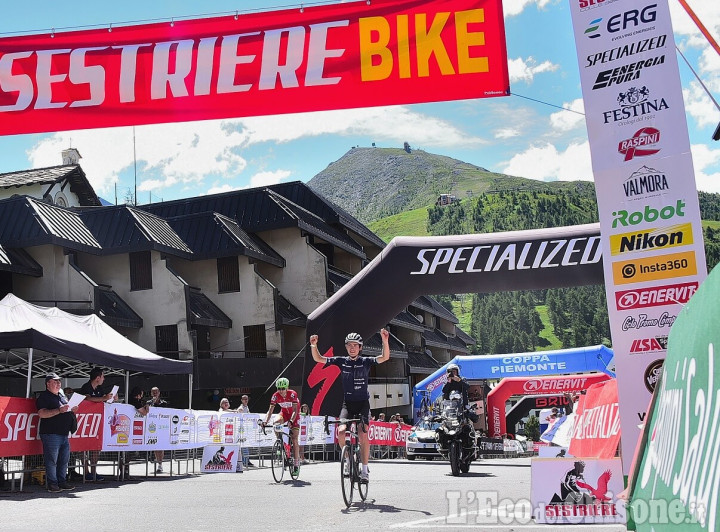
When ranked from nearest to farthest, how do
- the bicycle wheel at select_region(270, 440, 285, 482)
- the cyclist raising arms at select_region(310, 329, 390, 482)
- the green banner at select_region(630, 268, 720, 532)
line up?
1. the green banner at select_region(630, 268, 720, 532)
2. the cyclist raising arms at select_region(310, 329, 390, 482)
3. the bicycle wheel at select_region(270, 440, 285, 482)

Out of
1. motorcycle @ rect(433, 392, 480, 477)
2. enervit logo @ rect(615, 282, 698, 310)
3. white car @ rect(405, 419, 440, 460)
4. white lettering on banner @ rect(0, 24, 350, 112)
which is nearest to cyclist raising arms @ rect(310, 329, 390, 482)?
enervit logo @ rect(615, 282, 698, 310)

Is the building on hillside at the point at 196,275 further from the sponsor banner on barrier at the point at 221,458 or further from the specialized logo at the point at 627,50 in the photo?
the specialized logo at the point at 627,50

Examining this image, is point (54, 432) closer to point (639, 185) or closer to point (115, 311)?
point (639, 185)

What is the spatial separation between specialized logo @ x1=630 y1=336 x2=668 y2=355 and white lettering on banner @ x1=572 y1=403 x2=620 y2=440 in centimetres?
109

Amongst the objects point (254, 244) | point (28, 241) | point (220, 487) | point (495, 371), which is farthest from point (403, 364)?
point (220, 487)

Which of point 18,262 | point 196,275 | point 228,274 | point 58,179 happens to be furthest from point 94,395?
point 58,179

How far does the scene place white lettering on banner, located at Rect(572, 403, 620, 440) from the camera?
9000mm

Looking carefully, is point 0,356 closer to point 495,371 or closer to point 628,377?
point 628,377

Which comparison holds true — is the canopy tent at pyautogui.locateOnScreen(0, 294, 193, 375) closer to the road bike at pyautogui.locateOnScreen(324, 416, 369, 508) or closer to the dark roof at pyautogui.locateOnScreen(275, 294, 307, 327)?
the road bike at pyautogui.locateOnScreen(324, 416, 369, 508)

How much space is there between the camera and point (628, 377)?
746 centimetres

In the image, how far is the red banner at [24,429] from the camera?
41.5 feet

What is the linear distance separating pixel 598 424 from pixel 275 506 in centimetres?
384

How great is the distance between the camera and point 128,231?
3972cm

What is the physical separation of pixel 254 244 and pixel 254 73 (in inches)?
1456
